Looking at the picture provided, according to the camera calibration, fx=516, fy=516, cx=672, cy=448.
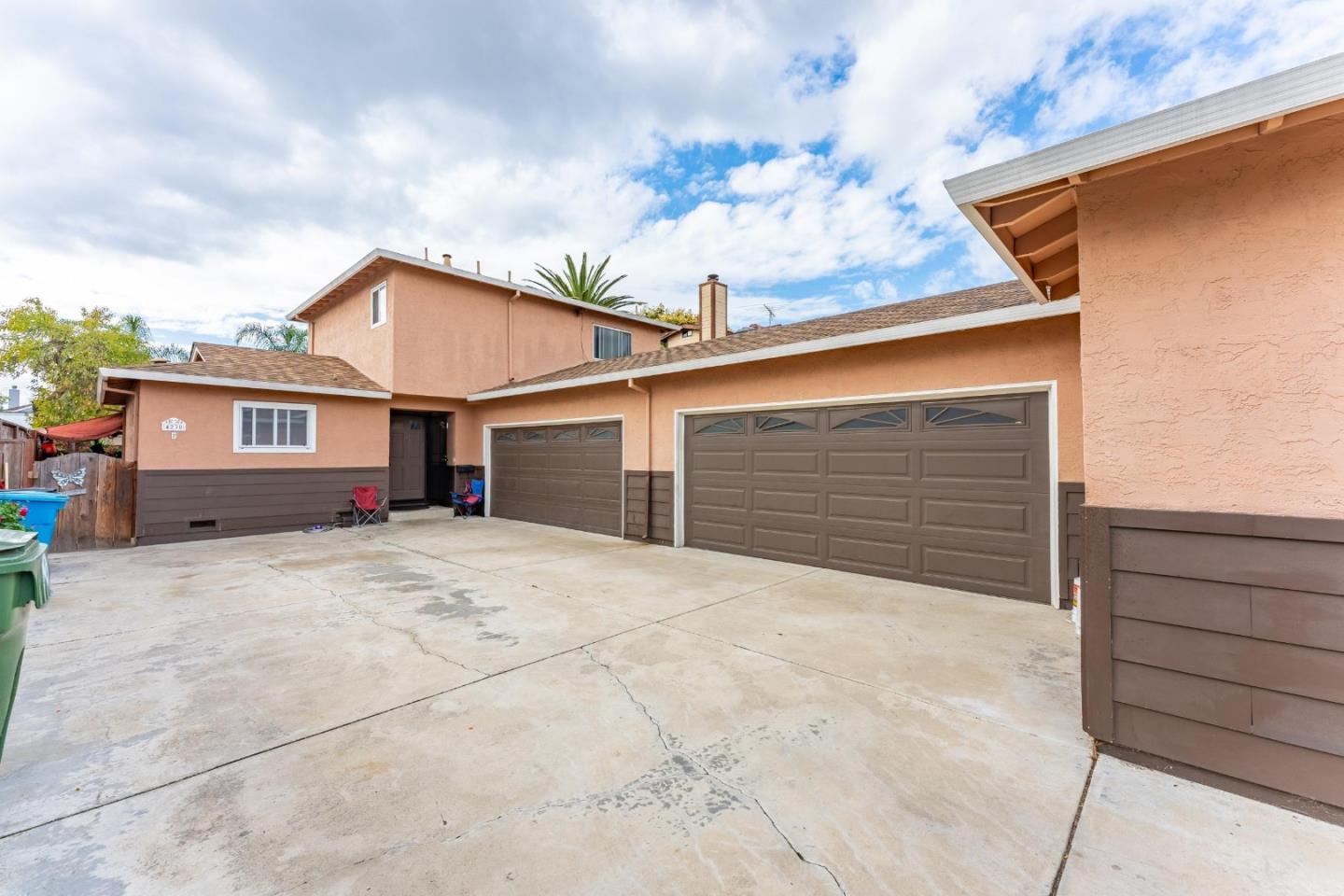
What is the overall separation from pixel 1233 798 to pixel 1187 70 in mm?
8510

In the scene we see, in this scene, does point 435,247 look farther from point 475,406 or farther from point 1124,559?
point 1124,559

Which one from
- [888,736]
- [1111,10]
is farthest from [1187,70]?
[888,736]

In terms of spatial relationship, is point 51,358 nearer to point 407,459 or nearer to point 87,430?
point 87,430

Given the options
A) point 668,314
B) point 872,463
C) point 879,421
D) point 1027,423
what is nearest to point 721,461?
point 872,463

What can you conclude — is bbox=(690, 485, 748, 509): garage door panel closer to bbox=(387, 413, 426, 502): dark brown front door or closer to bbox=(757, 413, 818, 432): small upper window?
bbox=(757, 413, 818, 432): small upper window

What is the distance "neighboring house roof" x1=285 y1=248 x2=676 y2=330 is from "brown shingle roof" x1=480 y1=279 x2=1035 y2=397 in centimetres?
381

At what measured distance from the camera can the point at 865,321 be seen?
6.89 m

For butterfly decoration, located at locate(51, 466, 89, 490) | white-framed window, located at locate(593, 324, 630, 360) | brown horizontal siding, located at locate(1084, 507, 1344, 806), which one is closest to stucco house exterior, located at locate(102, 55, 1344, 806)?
brown horizontal siding, located at locate(1084, 507, 1344, 806)

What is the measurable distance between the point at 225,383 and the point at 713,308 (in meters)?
8.91

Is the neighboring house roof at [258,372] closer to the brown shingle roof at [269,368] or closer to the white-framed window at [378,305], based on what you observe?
the brown shingle roof at [269,368]

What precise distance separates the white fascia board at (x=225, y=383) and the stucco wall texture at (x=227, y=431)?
25 cm

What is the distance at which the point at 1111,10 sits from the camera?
5.98 metres

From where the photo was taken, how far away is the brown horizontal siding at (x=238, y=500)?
27.3ft

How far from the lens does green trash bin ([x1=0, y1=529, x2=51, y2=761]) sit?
189 centimetres
